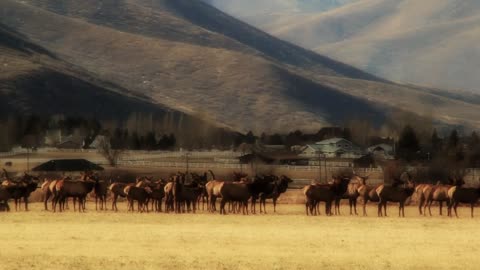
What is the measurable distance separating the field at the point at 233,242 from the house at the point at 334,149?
8128 cm

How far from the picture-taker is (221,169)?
312 feet

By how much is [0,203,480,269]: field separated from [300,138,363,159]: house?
267 ft

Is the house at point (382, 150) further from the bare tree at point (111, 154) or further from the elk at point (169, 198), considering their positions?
the elk at point (169, 198)

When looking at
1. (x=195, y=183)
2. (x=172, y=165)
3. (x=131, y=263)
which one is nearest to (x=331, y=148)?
(x=172, y=165)

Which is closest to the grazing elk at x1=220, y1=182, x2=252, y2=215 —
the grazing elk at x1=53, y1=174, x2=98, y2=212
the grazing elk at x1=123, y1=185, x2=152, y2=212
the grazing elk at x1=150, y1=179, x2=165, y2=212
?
the grazing elk at x1=150, y1=179, x2=165, y2=212

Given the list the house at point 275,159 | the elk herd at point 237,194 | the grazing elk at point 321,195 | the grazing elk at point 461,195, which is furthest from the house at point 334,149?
the grazing elk at point 321,195

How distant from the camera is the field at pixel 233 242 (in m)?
28.5

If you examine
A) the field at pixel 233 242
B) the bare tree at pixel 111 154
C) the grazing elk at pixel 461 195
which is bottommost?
the field at pixel 233 242

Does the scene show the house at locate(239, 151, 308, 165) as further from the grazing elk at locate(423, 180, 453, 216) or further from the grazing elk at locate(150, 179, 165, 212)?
the grazing elk at locate(423, 180, 453, 216)

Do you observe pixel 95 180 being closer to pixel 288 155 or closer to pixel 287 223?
pixel 287 223

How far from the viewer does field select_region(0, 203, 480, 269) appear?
2850 centimetres

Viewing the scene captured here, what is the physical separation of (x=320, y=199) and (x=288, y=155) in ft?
243

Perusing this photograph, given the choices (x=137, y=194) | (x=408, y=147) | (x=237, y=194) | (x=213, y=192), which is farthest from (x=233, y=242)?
(x=408, y=147)

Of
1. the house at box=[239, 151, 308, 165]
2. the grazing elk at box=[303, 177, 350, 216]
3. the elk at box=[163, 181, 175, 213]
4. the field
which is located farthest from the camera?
the house at box=[239, 151, 308, 165]
